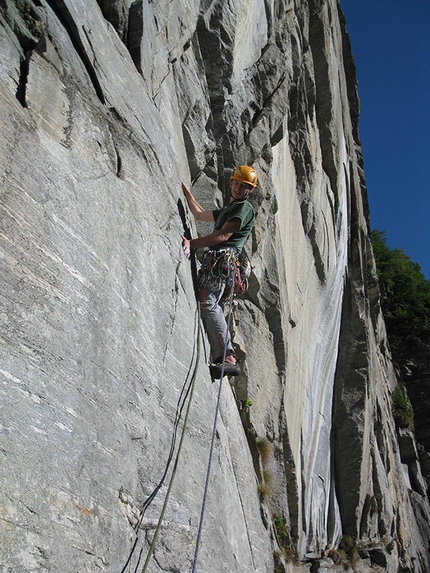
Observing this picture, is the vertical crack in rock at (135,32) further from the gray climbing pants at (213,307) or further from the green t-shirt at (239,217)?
the gray climbing pants at (213,307)

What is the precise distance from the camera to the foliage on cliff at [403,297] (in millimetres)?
22938

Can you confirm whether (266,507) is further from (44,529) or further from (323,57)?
(323,57)

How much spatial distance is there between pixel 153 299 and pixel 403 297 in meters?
22.4

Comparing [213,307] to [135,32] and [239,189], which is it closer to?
[239,189]

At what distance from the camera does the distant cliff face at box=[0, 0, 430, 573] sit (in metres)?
3.16

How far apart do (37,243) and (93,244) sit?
1.77ft

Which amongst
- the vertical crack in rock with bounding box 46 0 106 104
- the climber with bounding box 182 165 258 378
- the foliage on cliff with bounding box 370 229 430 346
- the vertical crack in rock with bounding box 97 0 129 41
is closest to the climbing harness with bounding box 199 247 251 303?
the climber with bounding box 182 165 258 378

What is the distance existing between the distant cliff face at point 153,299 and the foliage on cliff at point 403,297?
42.6 ft

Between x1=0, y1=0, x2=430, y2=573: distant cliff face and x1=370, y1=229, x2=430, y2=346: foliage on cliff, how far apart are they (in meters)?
13.0

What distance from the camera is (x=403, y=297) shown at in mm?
25125

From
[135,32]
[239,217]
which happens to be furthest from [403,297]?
A: [135,32]

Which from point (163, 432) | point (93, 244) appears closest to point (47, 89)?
point (93, 244)

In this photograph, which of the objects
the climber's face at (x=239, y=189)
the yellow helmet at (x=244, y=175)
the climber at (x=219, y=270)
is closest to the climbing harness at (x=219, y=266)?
the climber at (x=219, y=270)

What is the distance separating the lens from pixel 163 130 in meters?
5.75
